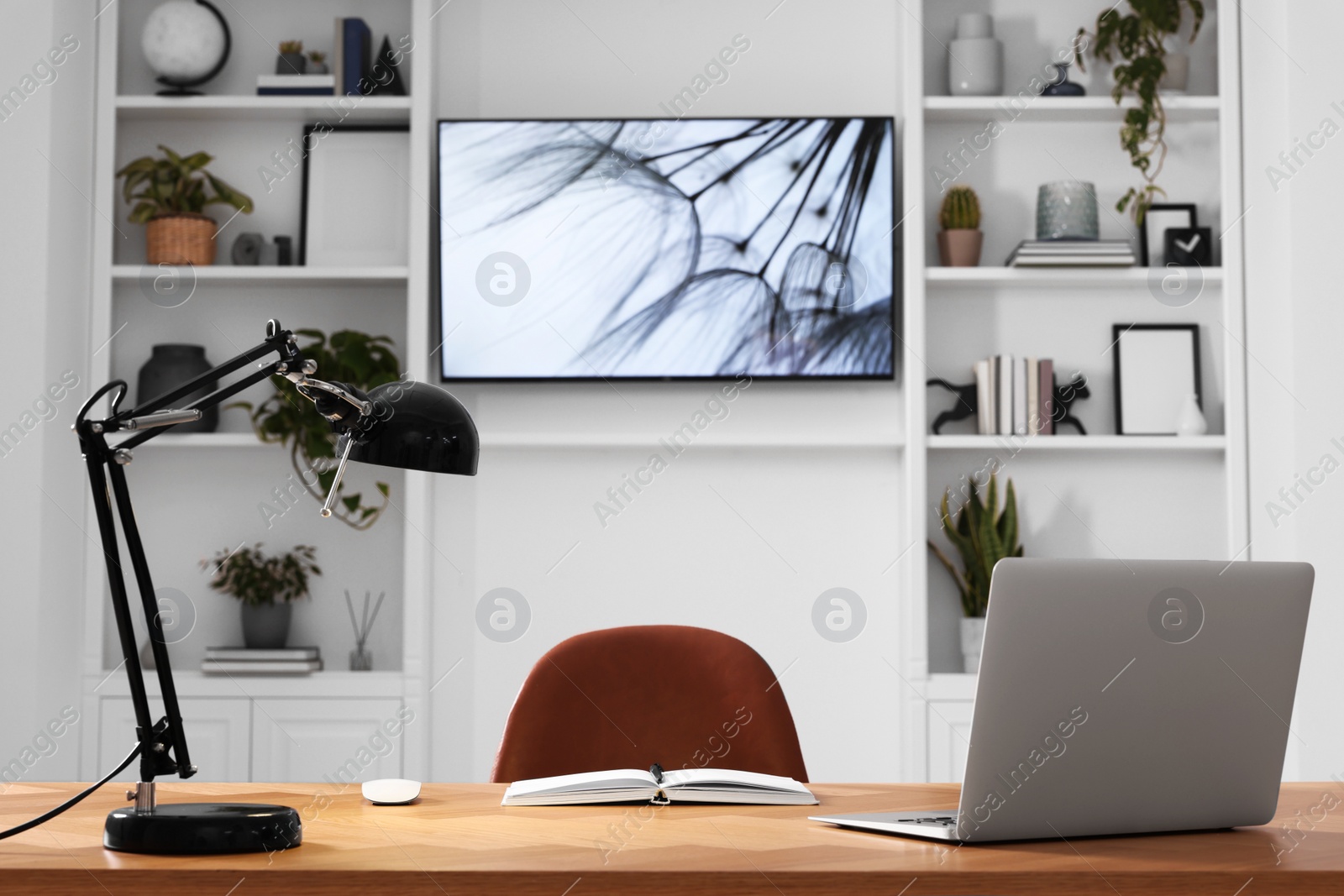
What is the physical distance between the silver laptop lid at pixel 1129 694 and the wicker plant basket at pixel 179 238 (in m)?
2.68

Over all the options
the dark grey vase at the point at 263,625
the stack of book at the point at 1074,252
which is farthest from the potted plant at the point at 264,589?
the stack of book at the point at 1074,252

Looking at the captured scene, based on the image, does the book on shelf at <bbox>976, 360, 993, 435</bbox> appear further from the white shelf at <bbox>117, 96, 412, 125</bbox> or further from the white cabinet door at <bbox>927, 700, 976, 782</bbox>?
the white shelf at <bbox>117, 96, 412, 125</bbox>

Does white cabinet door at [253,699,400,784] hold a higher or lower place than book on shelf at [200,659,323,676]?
lower

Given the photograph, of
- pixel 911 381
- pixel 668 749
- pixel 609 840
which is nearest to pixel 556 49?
pixel 911 381

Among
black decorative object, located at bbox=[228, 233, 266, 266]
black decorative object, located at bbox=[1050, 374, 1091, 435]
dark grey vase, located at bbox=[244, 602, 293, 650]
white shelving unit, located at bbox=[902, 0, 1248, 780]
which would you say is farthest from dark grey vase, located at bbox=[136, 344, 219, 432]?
black decorative object, located at bbox=[1050, 374, 1091, 435]

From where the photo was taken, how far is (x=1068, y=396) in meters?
3.20

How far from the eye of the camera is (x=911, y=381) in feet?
10.1

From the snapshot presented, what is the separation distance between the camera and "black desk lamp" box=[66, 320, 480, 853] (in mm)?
1089

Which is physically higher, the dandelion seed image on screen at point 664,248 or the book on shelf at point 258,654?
the dandelion seed image on screen at point 664,248

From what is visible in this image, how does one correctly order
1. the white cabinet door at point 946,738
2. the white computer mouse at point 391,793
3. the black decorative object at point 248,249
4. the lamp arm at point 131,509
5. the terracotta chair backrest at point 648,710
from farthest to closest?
the black decorative object at point 248,249
the white cabinet door at point 946,738
the terracotta chair backrest at point 648,710
the white computer mouse at point 391,793
the lamp arm at point 131,509

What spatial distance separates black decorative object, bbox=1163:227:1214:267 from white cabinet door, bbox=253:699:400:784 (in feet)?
7.74

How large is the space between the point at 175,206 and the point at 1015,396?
7.58 ft

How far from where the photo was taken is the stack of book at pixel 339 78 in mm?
3178

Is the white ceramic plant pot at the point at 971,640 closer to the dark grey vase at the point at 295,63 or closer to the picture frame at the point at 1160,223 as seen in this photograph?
the picture frame at the point at 1160,223
